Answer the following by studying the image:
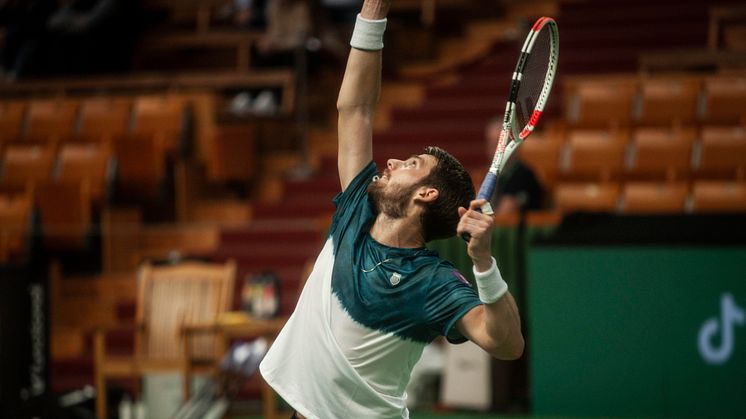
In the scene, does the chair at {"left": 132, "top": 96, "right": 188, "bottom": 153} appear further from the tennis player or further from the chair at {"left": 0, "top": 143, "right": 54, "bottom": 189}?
the tennis player

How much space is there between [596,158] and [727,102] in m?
1.23

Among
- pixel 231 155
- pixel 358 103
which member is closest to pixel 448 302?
pixel 358 103

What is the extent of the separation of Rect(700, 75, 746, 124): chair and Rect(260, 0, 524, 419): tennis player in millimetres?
7033

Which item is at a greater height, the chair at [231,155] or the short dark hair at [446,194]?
the short dark hair at [446,194]

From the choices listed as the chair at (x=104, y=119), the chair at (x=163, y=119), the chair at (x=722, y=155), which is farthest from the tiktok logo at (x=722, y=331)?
the chair at (x=104, y=119)

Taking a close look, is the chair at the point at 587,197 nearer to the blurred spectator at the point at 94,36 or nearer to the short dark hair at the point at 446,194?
the blurred spectator at the point at 94,36

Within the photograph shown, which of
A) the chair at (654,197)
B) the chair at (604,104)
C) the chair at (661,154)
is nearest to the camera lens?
the chair at (654,197)

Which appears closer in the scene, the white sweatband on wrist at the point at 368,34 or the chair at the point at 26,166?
the white sweatband on wrist at the point at 368,34

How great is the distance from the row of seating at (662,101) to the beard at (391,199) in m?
7.06

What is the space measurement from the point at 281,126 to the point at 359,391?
9.06 meters

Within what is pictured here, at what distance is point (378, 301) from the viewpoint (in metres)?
3.62

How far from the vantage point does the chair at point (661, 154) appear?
998cm

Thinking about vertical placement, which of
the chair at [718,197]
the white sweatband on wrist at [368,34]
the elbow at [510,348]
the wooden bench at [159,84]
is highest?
the white sweatband on wrist at [368,34]

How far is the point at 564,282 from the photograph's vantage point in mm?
8375
